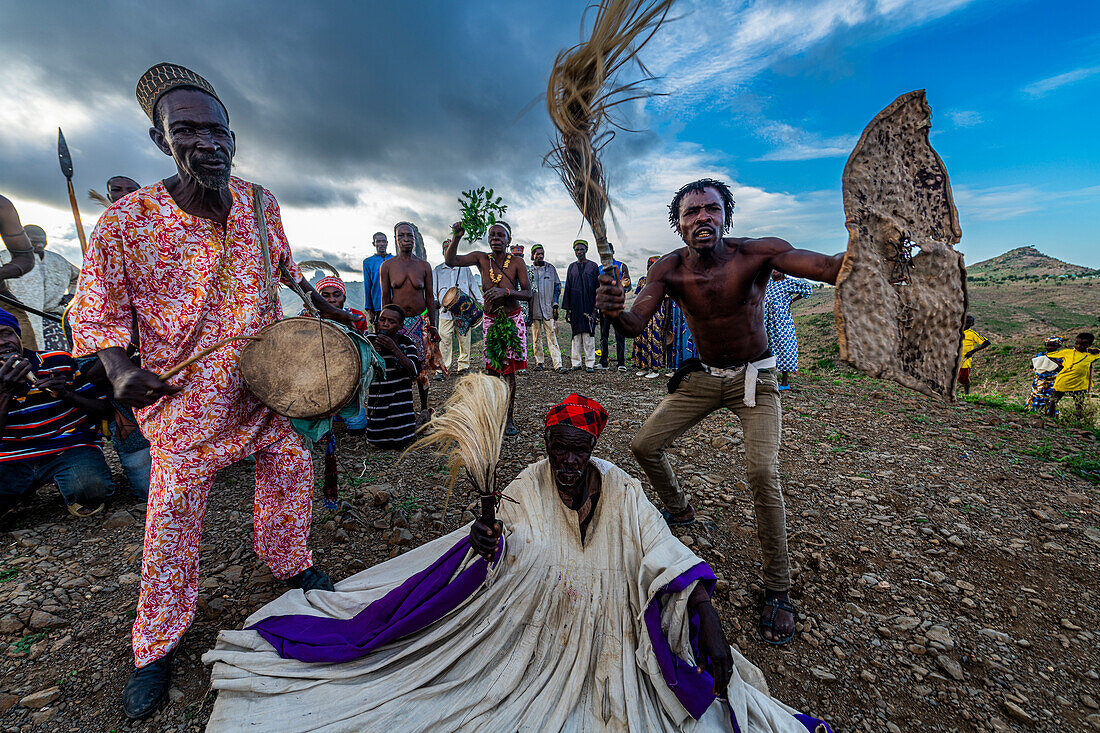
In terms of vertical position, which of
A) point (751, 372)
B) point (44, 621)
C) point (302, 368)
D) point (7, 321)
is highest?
point (7, 321)

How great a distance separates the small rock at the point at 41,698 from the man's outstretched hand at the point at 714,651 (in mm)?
Answer: 2978

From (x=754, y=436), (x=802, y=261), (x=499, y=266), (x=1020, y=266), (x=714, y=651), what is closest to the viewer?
(x=714, y=651)

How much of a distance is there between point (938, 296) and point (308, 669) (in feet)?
11.2

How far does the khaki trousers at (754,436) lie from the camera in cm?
265

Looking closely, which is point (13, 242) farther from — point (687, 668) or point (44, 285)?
point (687, 668)

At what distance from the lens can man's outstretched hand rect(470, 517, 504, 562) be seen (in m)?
2.08

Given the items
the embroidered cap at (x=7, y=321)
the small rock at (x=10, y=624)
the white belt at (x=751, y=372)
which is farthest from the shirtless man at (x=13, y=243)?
the white belt at (x=751, y=372)

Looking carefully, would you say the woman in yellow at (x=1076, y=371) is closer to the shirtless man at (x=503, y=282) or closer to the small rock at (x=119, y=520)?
the shirtless man at (x=503, y=282)

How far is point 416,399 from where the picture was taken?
7.73 m

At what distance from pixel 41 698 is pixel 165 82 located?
292 centimetres

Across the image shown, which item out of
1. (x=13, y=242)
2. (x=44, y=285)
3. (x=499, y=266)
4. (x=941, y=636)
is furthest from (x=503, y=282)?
(x=44, y=285)

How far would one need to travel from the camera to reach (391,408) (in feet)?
16.8

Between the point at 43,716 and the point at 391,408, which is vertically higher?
the point at 391,408

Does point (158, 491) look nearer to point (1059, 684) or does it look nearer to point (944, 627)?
point (944, 627)
